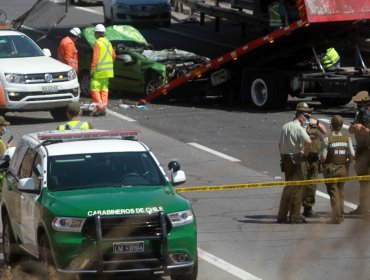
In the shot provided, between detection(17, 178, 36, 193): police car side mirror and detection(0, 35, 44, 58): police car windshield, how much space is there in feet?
40.5

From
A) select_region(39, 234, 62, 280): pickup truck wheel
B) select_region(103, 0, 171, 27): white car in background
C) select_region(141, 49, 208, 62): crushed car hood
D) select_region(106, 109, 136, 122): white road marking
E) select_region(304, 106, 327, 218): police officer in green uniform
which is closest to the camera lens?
select_region(39, 234, 62, 280): pickup truck wheel

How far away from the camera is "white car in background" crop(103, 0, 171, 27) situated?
117 ft

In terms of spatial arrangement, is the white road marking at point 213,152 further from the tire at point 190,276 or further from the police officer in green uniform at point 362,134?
the tire at point 190,276

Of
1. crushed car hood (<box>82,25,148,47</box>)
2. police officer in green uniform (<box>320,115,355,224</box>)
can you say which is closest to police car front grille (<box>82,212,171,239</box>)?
police officer in green uniform (<box>320,115,355,224</box>)

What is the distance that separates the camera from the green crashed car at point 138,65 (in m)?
24.5

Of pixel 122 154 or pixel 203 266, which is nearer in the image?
pixel 122 154

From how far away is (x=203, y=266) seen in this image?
11086mm

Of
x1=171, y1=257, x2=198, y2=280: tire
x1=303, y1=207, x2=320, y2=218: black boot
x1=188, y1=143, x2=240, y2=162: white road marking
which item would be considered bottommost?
x1=188, y1=143, x2=240, y2=162: white road marking

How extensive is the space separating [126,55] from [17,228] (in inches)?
577

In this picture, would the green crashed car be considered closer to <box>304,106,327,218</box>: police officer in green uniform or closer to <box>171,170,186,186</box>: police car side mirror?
<box>304,106,327,218</box>: police officer in green uniform

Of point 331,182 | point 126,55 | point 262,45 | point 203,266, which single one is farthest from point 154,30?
point 203,266

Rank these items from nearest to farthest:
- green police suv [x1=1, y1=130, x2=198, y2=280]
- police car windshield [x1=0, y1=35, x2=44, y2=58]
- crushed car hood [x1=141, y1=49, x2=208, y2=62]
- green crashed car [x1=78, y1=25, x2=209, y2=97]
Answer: green police suv [x1=1, y1=130, x2=198, y2=280] < police car windshield [x1=0, y1=35, x2=44, y2=58] < green crashed car [x1=78, y1=25, x2=209, y2=97] < crushed car hood [x1=141, y1=49, x2=208, y2=62]

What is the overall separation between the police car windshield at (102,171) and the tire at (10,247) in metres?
1.11

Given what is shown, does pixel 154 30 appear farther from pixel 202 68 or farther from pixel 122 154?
pixel 122 154
